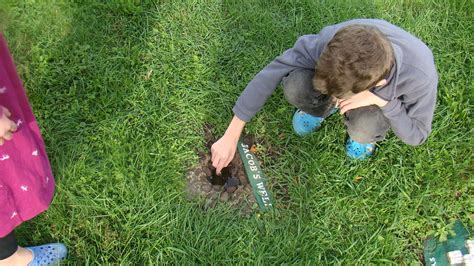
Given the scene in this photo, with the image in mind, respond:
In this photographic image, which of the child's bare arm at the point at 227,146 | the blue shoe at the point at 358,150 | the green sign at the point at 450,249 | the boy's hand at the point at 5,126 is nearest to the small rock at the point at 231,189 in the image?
the child's bare arm at the point at 227,146

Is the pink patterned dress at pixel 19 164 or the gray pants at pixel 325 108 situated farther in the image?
the gray pants at pixel 325 108

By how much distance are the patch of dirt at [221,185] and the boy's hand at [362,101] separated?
2.45 ft

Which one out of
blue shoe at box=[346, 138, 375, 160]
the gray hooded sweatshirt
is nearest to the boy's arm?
the gray hooded sweatshirt

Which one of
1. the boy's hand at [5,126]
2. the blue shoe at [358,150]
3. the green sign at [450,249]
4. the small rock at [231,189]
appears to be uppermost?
the boy's hand at [5,126]

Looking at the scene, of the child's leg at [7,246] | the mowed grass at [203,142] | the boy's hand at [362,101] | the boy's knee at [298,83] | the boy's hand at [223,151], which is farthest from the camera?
the boy's hand at [223,151]

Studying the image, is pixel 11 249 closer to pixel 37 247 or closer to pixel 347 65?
pixel 37 247

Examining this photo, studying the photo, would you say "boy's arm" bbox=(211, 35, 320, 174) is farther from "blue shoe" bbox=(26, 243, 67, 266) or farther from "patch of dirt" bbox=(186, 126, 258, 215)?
"blue shoe" bbox=(26, 243, 67, 266)

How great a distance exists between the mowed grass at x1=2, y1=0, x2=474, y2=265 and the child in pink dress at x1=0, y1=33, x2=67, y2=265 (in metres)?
0.44

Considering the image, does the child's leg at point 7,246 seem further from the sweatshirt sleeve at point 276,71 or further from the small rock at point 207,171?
the sweatshirt sleeve at point 276,71

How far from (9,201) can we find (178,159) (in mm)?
982

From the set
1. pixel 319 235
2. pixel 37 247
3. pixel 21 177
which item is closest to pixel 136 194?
pixel 37 247

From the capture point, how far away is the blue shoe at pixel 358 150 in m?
2.74

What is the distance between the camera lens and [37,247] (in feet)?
7.72

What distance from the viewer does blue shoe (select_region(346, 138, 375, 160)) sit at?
274 centimetres
